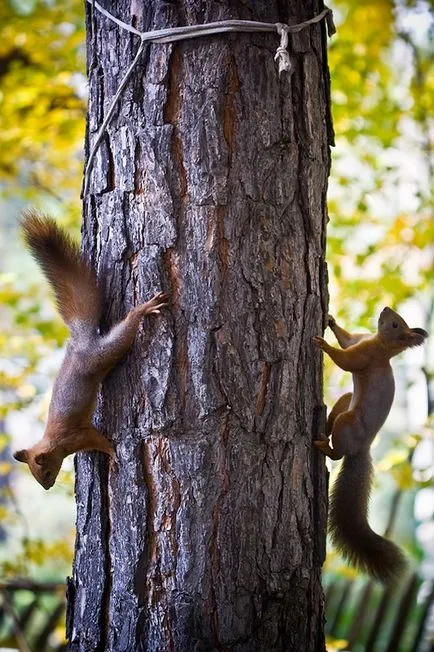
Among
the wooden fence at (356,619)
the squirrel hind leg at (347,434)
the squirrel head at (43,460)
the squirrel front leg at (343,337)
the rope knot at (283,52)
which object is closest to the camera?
the rope knot at (283,52)

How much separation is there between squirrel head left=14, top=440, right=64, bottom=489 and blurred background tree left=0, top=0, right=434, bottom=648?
162 centimetres

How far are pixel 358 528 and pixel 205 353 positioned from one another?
60 cm

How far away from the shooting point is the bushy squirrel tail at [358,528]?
5.54ft

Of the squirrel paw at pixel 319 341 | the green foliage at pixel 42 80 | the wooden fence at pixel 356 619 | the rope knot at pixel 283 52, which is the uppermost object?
the green foliage at pixel 42 80

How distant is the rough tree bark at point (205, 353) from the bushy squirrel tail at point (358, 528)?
0.76 ft

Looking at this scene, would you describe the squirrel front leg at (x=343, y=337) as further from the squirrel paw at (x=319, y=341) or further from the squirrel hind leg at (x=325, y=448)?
the squirrel hind leg at (x=325, y=448)

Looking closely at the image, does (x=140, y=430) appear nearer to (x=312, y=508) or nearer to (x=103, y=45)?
(x=312, y=508)

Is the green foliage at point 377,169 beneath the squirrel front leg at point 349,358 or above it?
above

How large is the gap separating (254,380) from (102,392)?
0.30 m

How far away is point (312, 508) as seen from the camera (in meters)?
1.51

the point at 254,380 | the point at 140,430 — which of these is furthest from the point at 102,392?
the point at 254,380

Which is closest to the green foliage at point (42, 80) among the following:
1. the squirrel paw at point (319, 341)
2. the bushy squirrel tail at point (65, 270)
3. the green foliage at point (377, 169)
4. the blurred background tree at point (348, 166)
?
the blurred background tree at point (348, 166)

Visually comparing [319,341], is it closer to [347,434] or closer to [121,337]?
[347,434]

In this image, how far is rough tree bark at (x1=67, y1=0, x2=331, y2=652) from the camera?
1.40m
